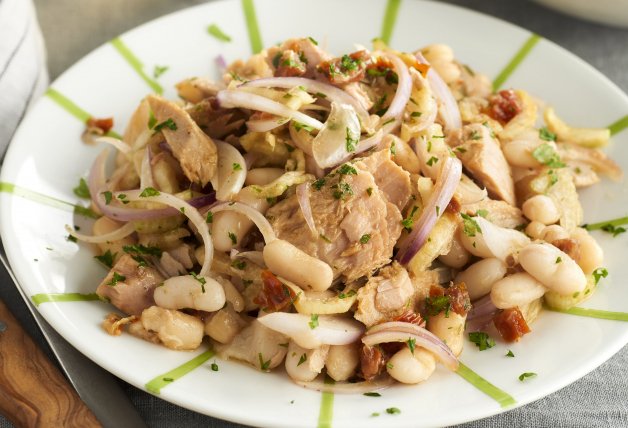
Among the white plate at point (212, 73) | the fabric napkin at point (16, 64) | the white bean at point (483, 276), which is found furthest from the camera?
the fabric napkin at point (16, 64)

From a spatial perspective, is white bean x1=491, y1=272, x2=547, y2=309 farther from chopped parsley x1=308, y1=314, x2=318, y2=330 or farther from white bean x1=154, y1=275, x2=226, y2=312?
white bean x1=154, y1=275, x2=226, y2=312

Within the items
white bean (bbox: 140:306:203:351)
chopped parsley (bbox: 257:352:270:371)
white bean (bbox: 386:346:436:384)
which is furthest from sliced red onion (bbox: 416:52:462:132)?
white bean (bbox: 140:306:203:351)

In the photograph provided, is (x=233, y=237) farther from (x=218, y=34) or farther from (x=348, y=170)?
(x=218, y=34)

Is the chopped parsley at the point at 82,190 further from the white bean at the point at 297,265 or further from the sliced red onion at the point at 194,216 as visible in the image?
the white bean at the point at 297,265

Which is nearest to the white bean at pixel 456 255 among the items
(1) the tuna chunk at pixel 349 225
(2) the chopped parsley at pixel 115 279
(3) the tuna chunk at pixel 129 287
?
(1) the tuna chunk at pixel 349 225

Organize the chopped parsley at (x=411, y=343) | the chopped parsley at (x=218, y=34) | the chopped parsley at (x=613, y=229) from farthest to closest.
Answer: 1. the chopped parsley at (x=218, y=34)
2. the chopped parsley at (x=613, y=229)
3. the chopped parsley at (x=411, y=343)

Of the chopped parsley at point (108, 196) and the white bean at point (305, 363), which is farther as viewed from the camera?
the chopped parsley at point (108, 196)

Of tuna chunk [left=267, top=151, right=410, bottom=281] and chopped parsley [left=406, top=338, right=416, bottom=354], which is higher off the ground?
tuna chunk [left=267, top=151, right=410, bottom=281]
